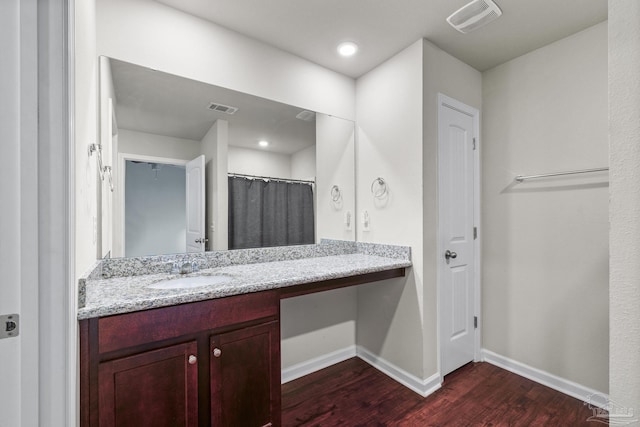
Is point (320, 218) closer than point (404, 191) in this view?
No

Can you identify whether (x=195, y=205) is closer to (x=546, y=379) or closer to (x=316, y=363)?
(x=316, y=363)

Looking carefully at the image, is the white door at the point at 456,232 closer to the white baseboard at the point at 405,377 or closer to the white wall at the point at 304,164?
the white baseboard at the point at 405,377

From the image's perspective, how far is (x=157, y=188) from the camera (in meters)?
1.73

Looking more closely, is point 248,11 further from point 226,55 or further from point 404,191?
point 404,191

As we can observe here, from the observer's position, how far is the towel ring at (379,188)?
7.49 ft

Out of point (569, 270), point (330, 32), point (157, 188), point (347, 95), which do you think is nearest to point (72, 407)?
point (157, 188)

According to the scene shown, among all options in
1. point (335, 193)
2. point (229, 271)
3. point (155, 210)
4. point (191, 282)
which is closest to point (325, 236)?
point (335, 193)

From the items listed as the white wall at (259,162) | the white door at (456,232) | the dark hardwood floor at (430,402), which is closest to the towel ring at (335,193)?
the white wall at (259,162)

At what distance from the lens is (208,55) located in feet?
6.01

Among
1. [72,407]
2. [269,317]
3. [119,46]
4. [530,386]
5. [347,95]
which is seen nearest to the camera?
[72,407]

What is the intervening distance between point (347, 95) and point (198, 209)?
5.27 feet

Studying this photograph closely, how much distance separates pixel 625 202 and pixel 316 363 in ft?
7.02

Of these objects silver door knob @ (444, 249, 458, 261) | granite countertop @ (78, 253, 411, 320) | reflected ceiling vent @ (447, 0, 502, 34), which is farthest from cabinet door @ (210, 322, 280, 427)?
reflected ceiling vent @ (447, 0, 502, 34)

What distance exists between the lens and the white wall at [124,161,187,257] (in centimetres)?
165
